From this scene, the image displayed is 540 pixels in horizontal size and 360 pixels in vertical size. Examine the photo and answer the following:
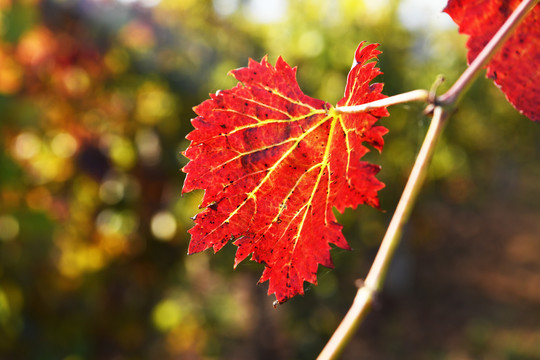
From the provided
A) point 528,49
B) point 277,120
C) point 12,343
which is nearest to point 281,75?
point 277,120

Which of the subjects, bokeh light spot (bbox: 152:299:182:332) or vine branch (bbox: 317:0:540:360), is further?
bokeh light spot (bbox: 152:299:182:332)

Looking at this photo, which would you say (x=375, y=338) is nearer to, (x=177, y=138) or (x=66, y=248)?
(x=177, y=138)

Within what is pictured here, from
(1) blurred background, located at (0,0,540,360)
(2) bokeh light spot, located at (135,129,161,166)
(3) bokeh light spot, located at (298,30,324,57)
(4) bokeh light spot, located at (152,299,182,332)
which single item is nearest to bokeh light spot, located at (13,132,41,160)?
(1) blurred background, located at (0,0,540,360)

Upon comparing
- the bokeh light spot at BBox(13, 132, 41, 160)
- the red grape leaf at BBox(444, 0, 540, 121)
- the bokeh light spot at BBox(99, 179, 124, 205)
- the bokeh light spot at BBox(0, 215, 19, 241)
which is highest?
the red grape leaf at BBox(444, 0, 540, 121)

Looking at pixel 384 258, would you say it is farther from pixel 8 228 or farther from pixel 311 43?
pixel 311 43

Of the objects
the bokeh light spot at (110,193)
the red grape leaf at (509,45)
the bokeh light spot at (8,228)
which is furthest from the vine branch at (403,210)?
the bokeh light spot at (110,193)

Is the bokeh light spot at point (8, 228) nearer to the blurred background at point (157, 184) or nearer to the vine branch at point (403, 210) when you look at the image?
the blurred background at point (157, 184)

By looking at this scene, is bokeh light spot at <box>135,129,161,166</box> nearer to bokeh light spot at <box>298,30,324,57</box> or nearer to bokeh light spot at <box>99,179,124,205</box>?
bokeh light spot at <box>99,179,124,205</box>
